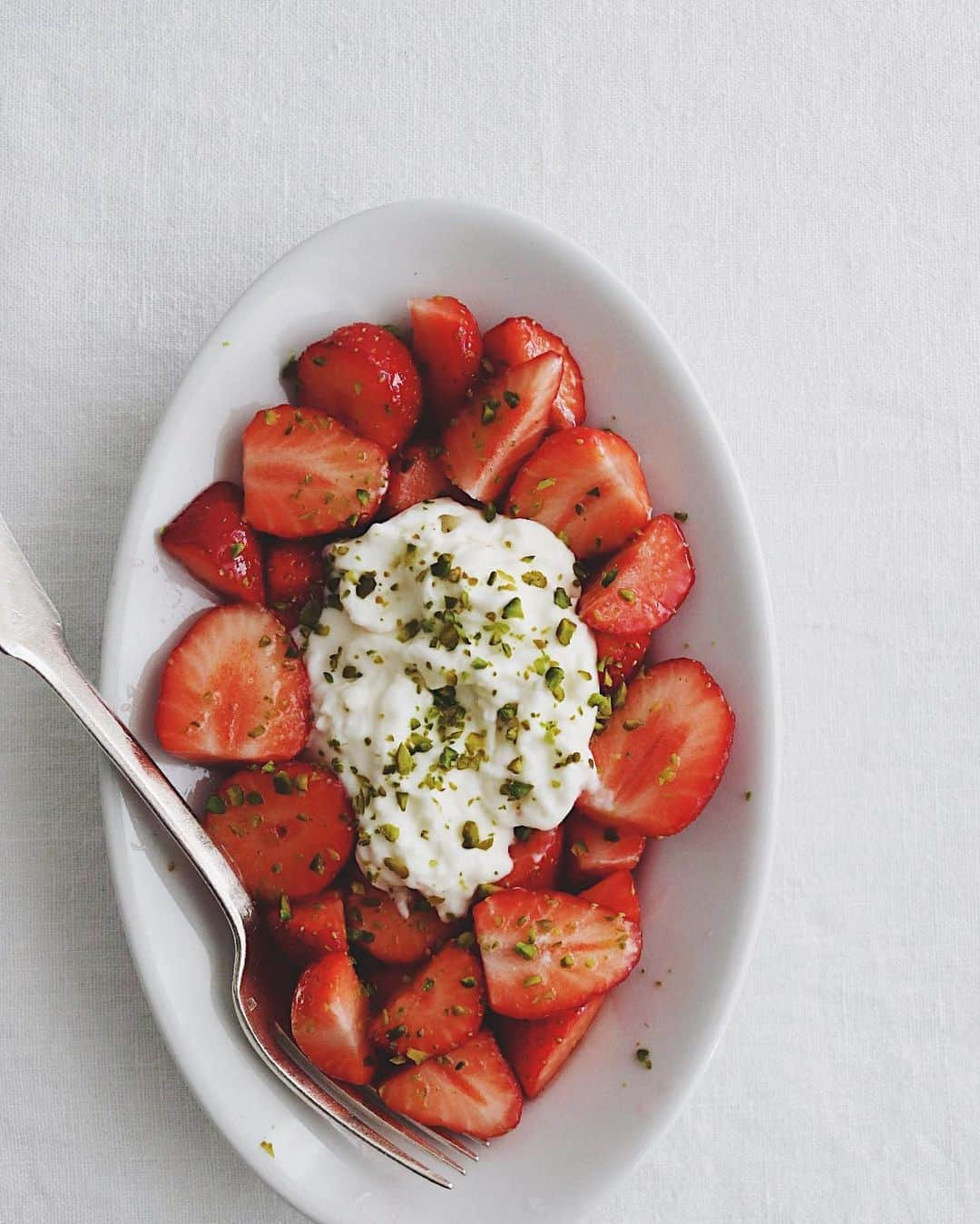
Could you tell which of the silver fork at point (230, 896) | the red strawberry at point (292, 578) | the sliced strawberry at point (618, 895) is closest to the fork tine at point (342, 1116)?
the silver fork at point (230, 896)

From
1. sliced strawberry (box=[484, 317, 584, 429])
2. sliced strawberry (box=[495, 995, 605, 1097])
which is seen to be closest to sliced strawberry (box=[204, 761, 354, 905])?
sliced strawberry (box=[495, 995, 605, 1097])

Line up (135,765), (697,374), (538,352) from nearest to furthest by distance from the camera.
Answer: (135,765) → (538,352) → (697,374)

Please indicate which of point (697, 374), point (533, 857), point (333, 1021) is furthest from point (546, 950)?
point (697, 374)

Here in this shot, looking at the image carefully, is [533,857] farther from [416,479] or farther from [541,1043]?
[416,479]

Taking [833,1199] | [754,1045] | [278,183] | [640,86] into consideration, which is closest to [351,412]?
[278,183]

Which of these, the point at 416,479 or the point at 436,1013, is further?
the point at 416,479

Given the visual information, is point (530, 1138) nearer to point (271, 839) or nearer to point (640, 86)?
point (271, 839)

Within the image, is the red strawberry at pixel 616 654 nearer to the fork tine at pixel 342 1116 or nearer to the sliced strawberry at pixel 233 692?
the sliced strawberry at pixel 233 692

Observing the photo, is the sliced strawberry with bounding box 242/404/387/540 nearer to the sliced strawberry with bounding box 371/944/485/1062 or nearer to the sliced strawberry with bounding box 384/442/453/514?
the sliced strawberry with bounding box 384/442/453/514
